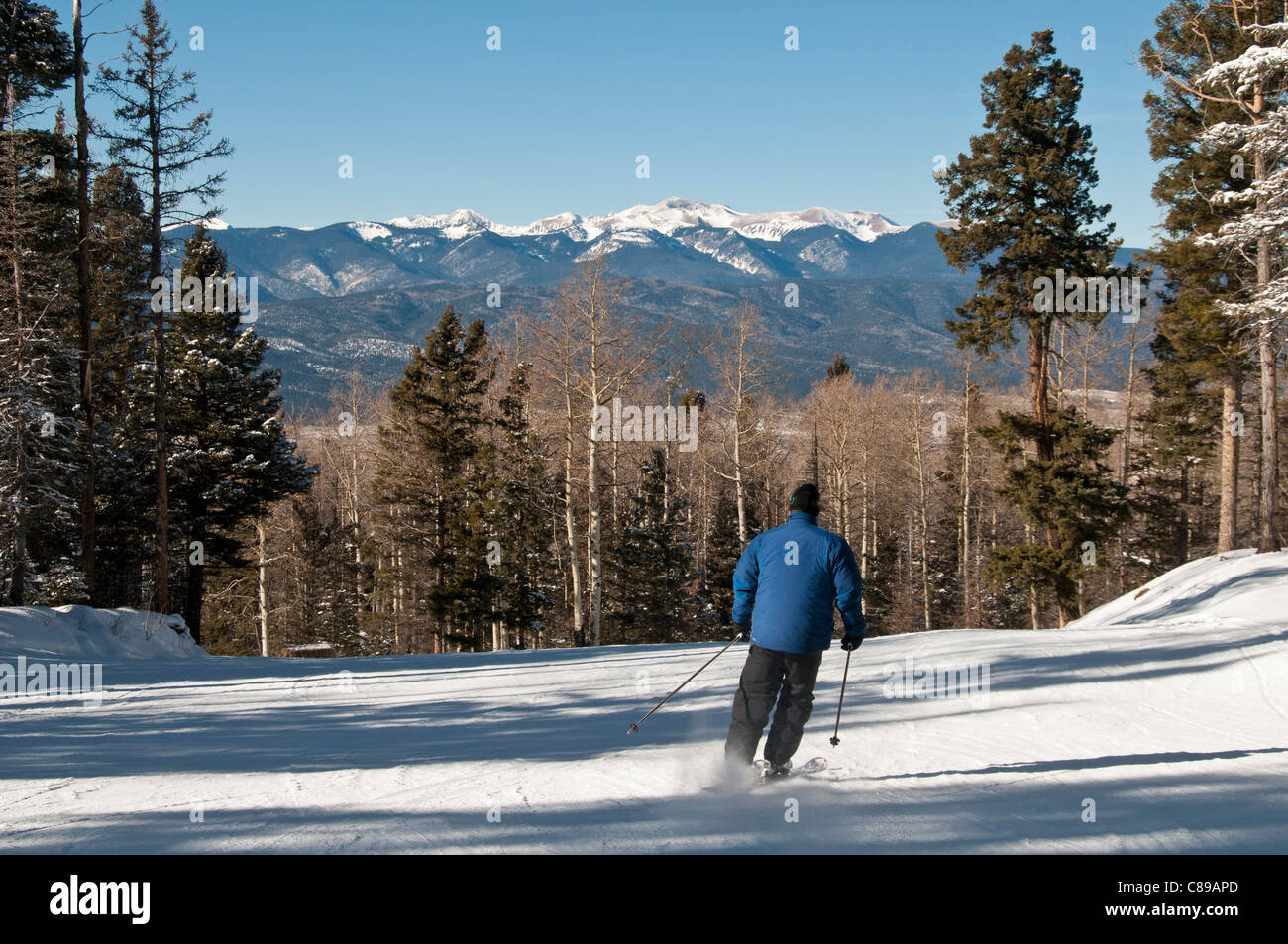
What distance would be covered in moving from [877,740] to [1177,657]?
227 inches

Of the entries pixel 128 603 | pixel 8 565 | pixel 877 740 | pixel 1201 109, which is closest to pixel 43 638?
pixel 8 565

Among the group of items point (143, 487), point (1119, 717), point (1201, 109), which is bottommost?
point (1119, 717)

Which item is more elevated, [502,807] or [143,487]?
[143,487]

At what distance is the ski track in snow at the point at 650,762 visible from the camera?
493 cm

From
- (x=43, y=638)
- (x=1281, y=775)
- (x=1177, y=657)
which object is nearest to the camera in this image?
(x=1281, y=775)

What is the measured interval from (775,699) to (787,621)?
0.64 meters

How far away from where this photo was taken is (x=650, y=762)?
22.0 ft

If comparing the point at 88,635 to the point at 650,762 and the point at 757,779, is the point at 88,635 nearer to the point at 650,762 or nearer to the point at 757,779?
the point at 650,762

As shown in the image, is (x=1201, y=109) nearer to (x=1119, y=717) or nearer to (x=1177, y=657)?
(x=1177, y=657)

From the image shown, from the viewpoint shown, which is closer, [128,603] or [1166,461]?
[128,603]

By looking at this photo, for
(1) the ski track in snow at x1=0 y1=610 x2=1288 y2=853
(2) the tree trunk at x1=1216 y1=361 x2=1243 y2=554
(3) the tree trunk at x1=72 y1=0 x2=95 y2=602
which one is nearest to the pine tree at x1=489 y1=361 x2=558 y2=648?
(3) the tree trunk at x1=72 y1=0 x2=95 y2=602

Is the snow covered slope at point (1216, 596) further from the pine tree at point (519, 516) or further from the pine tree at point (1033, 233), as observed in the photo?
the pine tree at point (519, 516)

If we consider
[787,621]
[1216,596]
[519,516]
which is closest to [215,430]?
[519,516]
